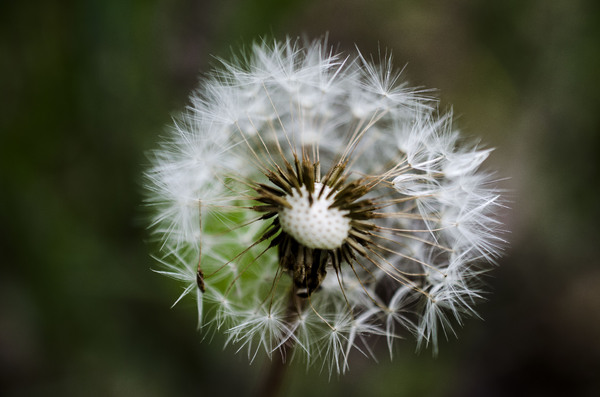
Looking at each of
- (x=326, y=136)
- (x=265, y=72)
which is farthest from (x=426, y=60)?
(x=265, y=72)

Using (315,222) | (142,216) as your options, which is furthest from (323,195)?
(142,216)

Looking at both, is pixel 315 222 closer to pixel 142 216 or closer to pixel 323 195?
pixel 323 195

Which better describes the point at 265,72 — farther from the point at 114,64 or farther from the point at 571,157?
the point at 571,157

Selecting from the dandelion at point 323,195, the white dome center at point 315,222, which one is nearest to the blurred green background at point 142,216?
the dandelion at point 323,195

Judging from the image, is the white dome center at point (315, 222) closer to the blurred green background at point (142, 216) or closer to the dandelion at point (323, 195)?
the dandelion at point (323, 195)

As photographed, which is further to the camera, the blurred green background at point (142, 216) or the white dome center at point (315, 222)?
the blurred green background at point (142, 216)

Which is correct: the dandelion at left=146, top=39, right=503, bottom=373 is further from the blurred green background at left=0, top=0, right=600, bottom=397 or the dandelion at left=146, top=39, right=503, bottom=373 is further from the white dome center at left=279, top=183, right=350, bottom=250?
the blurred green background at left=0, top=0, right=600, bottom=397
